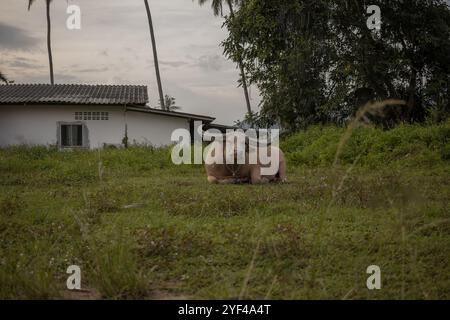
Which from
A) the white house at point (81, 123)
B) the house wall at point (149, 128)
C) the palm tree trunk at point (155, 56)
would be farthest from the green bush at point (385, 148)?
the palm tree trunk at point (155, 56)

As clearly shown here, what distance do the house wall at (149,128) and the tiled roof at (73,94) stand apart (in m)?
0.74

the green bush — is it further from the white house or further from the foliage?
the white house

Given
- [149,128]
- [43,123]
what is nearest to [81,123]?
[43,123]

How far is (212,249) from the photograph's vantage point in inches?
191

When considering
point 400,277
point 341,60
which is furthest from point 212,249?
point 341,60

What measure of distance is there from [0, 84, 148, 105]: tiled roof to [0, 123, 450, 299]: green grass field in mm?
13932

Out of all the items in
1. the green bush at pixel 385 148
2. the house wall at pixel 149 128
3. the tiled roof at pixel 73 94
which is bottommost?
the green bush at pixel 385 148

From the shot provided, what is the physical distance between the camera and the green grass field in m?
3.68

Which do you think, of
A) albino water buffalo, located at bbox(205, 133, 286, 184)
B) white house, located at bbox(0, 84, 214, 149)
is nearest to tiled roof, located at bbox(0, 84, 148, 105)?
white house, located at bbox(0, 84, 214, 149)

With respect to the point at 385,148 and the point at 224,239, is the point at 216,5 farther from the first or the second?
the point at 224,239

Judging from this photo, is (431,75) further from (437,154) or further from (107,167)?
(107,167)

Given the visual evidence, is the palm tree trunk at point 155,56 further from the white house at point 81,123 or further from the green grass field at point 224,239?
the green grass field at point 224,239

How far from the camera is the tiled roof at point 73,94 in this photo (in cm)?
2411
